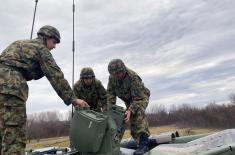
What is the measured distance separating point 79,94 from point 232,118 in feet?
65.4

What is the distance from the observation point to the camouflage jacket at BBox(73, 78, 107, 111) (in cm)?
944

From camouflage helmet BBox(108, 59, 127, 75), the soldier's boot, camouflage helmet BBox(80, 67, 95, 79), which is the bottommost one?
the soldier's boot

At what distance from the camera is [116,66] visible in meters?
8.11

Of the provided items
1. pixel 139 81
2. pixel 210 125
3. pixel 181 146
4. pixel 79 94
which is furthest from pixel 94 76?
pixel 210 125

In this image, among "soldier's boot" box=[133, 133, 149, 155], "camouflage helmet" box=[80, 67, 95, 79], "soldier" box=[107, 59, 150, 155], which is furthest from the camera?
"camouflage helmet" box=[80, 67, 95, 79]

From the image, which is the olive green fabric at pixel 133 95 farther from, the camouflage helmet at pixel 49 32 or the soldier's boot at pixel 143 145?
the camouflage helmet at pixel 49 32

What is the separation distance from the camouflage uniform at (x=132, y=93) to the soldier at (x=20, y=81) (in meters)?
1.96

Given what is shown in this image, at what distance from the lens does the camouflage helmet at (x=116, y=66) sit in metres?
8.09

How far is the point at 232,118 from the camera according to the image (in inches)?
1089

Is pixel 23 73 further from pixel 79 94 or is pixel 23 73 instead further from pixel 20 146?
pixel 79 94

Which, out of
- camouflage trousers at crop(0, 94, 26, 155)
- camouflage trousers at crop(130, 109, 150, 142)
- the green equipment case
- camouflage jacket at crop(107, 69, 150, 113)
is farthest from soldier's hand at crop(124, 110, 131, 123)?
camouflage trousers at crop(0, 94, 26, 155)

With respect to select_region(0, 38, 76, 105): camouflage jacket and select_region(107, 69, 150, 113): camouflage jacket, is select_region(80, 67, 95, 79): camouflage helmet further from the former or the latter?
select_region(0, 38, 76, 105): camouflage jacket

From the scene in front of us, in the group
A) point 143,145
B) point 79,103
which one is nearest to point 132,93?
point 143,145

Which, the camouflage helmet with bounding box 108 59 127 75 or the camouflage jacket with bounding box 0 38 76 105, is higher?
the camouflage helmet with bounding box 108 59 127 75
